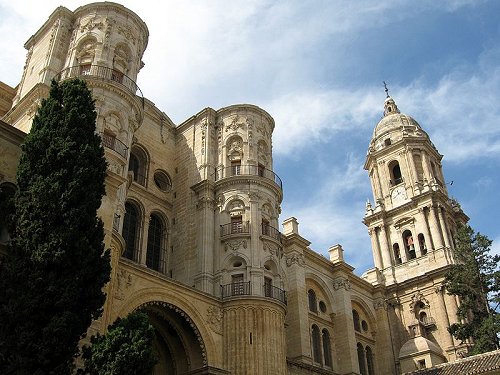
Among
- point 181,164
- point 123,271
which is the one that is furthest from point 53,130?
point 181,164

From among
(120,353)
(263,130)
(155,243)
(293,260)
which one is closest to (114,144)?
(155,243)

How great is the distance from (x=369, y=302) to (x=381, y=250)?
6302mm

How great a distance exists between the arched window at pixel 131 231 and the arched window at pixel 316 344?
534 inches

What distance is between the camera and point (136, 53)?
3103cm

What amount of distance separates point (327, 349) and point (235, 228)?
474 inches

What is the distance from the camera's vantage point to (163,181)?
3388cm

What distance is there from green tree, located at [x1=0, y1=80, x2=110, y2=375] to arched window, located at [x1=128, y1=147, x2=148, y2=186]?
42.5 ft

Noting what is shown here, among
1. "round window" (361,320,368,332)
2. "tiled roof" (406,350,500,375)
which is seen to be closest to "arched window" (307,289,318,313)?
"round window" (361,320,368,332)

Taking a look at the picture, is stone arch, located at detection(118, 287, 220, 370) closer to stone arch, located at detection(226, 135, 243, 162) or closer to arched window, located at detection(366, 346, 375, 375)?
stone arch, located at detection(226, 135, 243, 162)

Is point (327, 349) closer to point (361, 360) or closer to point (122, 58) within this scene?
point (361, 360)

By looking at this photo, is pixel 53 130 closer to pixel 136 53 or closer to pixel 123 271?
pixel 123 271

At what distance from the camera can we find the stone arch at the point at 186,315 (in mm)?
25062

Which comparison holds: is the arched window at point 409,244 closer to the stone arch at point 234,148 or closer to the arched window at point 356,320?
the arched window at point 356,320

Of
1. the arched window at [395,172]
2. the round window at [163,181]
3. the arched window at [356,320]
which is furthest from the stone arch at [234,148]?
the arched window at [395,172]
